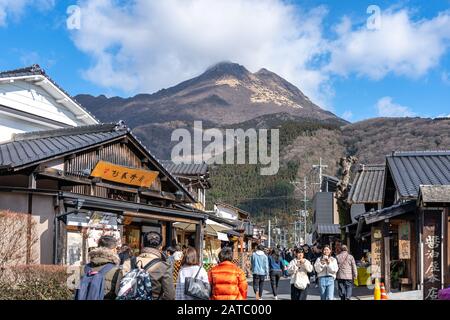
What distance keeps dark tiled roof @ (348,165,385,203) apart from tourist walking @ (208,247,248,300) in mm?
21328

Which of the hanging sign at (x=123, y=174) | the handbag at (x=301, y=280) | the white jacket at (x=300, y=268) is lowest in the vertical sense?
the handbag at (x=301, y=280)

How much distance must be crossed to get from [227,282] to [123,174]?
12937 mm

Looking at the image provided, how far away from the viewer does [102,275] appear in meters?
6.29

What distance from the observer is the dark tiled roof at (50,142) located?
618 inches

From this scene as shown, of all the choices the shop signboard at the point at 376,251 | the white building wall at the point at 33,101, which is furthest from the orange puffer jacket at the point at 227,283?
the white building wall at the point at 33,101

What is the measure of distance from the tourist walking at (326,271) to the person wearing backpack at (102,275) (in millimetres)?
7600

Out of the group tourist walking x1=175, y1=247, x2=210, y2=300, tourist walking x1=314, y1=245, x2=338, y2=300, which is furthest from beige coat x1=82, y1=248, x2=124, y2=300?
tourist walking x1=314, y1=245, x2=338, y2=300

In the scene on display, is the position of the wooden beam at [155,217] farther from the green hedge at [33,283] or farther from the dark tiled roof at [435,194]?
the dark tiled roof at [435,194]

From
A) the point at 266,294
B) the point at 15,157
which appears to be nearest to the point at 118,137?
the point at 15,157

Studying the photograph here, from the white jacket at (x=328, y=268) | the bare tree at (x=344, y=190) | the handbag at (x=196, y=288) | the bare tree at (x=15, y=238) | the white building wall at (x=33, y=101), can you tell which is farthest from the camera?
the bare tree at (x=344, y=190)

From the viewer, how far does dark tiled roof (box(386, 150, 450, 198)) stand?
60.3 feet

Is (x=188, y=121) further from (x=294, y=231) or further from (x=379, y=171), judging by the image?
(x=379, y=171)
